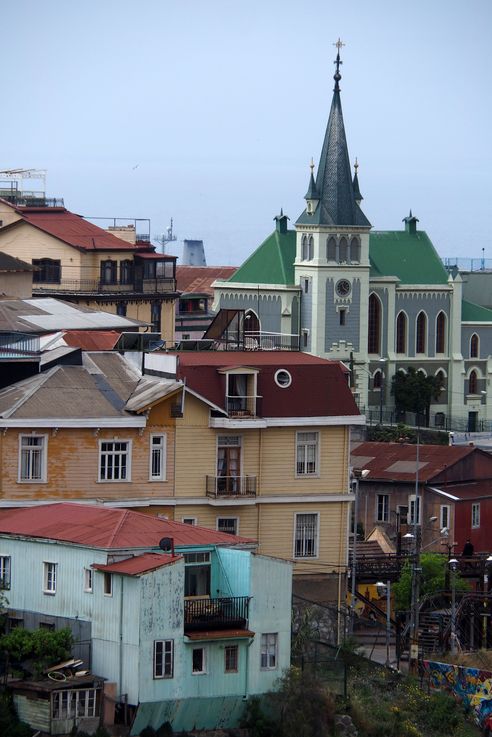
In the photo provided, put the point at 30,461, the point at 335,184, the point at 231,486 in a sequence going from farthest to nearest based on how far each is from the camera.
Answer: the point at 335,184 < the point at 231,486 < the point at 30,461

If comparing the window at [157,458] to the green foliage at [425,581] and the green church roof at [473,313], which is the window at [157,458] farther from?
the green church roof at [473,313]

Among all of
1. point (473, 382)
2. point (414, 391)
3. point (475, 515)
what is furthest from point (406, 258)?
point (475, 515)

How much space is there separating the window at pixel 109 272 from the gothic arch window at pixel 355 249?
55.0 metres

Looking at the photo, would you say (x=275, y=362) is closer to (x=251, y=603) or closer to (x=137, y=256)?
(x=251, y=603)

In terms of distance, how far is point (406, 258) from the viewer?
160m

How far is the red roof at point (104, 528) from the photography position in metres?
45.8

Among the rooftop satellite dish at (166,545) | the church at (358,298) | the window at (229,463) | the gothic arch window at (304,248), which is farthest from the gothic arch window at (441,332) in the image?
the rooftop satellite dish at (166,545)

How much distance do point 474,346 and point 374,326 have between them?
823cm

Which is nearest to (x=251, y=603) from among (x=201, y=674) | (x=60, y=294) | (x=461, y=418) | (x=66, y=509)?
(x=201, y=674)

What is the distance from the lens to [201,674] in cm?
4478

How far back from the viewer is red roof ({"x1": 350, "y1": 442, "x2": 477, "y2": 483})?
73.4 m

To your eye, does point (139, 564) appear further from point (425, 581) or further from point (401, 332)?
point (401, 332)

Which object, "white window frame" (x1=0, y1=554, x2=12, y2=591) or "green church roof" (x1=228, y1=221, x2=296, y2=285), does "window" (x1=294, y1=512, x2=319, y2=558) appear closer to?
"white window frame" (x1=0, y1=554, x2=12, y2=591)

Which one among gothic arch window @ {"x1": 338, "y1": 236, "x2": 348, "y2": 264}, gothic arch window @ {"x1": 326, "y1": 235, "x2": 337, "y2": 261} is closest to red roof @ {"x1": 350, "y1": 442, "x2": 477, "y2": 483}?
gothic arch window @ {"x1": 326, "y1": 235, "x2": 337, "y2": 261}
